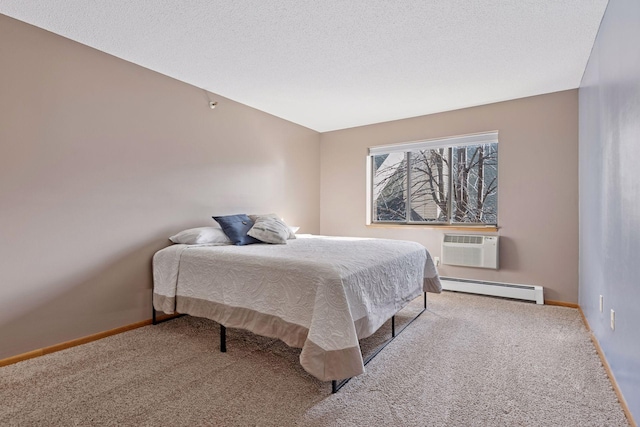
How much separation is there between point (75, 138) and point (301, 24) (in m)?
1.90

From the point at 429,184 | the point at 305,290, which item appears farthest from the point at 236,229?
the point at 429,184

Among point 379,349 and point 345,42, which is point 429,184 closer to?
point 345,42

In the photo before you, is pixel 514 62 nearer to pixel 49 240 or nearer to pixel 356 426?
pixel 356 426

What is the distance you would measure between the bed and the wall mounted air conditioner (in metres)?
1.11

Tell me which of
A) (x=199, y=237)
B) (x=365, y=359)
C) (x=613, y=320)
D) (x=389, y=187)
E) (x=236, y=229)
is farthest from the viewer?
(x=389, y=187)

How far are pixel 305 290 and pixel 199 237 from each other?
149 centimetres

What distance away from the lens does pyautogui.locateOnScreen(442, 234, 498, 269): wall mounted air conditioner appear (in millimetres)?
3752

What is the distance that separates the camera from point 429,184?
4.75m

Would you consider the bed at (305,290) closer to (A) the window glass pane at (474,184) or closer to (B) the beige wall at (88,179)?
(B) the beige wall at (88,179)

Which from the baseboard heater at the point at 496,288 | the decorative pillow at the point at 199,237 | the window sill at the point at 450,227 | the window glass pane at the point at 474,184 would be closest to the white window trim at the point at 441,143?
the window glass pane at the point at 474,184

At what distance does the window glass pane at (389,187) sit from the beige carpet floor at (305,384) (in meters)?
2.36

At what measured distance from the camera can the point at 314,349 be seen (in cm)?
175

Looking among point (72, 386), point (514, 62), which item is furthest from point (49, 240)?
point (514, 62)

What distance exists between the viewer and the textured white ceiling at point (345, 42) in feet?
6.84
